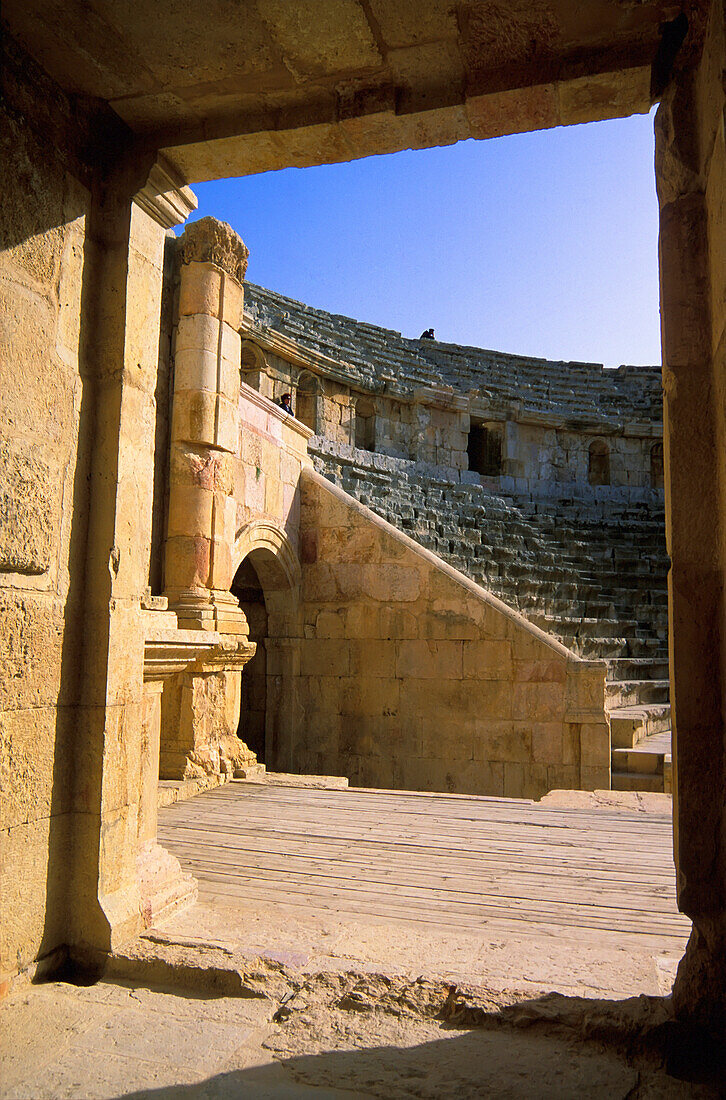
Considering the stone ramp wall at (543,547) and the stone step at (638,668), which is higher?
the stone ramp wall at (543,547)

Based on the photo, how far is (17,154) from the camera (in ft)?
8.13

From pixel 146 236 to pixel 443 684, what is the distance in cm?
602

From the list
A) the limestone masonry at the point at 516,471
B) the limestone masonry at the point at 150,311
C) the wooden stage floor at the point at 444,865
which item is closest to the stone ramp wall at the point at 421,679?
the limestone masonry at the point at 516,471

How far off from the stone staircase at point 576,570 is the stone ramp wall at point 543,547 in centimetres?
2

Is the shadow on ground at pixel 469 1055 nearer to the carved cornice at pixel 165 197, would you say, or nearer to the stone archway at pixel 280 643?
the carved cornice at pixel 165 197

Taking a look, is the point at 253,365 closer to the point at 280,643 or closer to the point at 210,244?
the point at 280,643

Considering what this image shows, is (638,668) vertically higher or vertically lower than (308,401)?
lower

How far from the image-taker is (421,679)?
27.3 feet

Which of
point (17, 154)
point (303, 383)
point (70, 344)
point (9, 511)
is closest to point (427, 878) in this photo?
point (9, 511)

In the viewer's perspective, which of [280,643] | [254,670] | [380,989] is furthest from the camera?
[254,670]

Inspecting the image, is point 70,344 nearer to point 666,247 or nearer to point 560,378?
point 666,247

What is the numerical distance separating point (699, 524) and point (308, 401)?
1452 cm

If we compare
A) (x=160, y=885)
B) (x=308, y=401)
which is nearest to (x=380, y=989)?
(x=160, y=885)

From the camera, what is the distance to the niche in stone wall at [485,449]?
20141 mm
